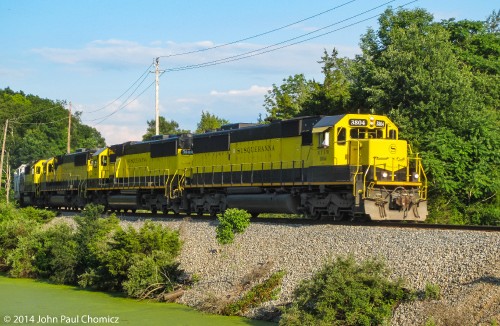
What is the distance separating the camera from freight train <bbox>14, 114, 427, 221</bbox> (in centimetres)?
2028

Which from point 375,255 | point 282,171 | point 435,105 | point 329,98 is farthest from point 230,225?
point 329,98

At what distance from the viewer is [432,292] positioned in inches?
504

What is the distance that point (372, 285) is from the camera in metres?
13.7

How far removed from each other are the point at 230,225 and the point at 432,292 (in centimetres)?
830

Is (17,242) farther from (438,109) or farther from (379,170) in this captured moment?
(438,109)

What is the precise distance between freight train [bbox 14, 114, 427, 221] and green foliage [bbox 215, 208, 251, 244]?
2673mm

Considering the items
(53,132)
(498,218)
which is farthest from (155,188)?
(53,132)

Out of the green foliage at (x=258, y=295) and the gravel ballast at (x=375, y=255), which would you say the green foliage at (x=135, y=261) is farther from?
the green foliage at (x=258, y=295)

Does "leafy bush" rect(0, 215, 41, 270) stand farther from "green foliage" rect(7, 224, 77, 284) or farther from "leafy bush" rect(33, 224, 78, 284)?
"leafy bush" rect(33, 224, 78, 284)

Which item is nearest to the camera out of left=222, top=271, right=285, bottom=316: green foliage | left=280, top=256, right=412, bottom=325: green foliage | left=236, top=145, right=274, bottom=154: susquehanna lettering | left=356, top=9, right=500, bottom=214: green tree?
left=280, top=256, right=412, bottom=325: green foliage

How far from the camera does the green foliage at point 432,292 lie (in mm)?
12719

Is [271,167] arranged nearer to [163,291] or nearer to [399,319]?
[163,291]

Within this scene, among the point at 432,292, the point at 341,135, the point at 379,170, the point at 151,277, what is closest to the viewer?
the point at 432,292

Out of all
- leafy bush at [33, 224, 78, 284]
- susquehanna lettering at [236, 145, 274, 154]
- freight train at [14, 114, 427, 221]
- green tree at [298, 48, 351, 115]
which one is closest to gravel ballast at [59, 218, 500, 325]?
freight train at [14, 114, 427, 221]
